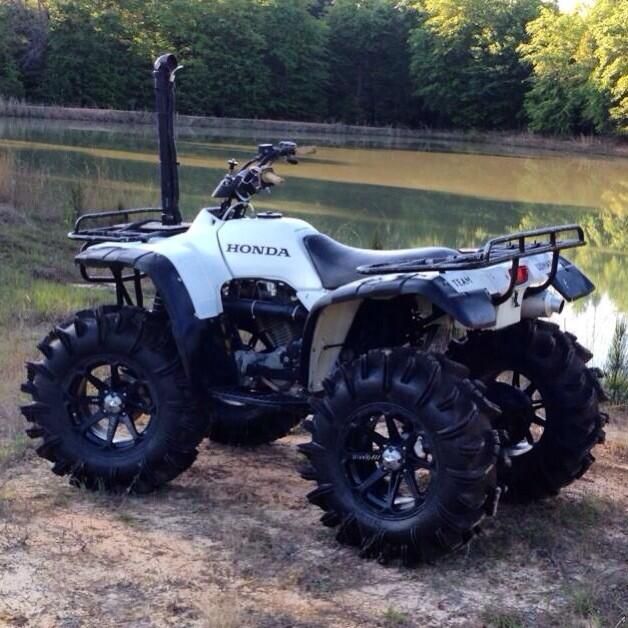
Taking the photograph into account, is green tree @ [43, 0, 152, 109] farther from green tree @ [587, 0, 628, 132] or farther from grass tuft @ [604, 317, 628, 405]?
grass tuft @ [604, 317, 628, 405]

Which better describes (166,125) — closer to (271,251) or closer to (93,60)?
(271,251)

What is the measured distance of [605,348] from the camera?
29.2ft

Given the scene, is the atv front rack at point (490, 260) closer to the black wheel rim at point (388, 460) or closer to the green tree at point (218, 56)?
the black wheel rim at point (388, 460)

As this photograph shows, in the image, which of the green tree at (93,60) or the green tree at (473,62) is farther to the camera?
the green tree at (473,62)

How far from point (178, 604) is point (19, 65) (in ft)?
174

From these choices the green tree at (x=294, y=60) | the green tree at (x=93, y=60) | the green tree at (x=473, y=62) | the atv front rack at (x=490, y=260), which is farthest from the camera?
the green tree at (x=294, y=60)

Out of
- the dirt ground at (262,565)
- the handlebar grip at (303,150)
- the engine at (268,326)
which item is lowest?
the dirt ground at (262,565)

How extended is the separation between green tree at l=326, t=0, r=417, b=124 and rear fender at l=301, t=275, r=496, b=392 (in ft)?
195

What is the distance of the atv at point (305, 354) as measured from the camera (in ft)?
13.3

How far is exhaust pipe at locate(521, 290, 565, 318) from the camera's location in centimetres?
451

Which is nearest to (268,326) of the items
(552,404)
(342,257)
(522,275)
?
(342,257)

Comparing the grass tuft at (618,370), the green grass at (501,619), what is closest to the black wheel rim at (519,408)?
the green grass at (501,619)

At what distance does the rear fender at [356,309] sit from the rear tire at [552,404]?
0.63m

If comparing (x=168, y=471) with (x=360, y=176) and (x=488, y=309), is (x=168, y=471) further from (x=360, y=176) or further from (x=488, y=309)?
(x=360, y=176)
